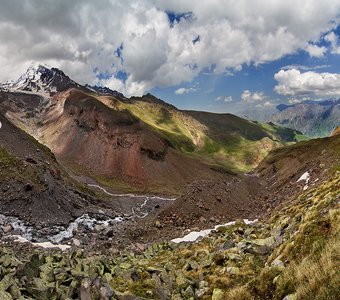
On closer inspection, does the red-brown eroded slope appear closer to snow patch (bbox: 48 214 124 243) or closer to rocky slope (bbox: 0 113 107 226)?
rocky slope (bbox: 0 113 107 226)

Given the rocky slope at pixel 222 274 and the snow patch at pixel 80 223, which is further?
the snow patch at pixel 80 223

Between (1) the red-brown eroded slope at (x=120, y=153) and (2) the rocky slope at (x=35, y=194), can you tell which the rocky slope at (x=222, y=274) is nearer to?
(2) the rocky slope at (x=35, y=194)

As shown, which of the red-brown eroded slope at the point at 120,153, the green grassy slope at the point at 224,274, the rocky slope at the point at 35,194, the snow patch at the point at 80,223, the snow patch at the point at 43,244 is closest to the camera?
the green grassy slope at the point at 224,274

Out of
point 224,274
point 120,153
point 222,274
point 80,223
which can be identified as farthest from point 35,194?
point 120,153

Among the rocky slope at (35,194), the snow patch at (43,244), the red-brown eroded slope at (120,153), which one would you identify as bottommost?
the snow patch at (43,244)

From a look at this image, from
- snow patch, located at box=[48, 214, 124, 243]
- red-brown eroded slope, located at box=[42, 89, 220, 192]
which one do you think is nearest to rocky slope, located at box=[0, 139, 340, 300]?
snow patch, located at box=[48, 214, 124, 243]

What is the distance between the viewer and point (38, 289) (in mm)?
18328

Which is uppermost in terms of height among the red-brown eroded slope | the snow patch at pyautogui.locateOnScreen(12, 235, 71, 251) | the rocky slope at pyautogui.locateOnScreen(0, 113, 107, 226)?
the red-brown eroded slope

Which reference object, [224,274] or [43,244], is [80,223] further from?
[224,274]

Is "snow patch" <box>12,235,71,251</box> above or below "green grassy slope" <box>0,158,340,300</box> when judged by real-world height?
below

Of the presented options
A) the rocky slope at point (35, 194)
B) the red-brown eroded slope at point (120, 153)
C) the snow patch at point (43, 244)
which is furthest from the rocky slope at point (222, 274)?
the red-brown eroded slope at point (120, 153)

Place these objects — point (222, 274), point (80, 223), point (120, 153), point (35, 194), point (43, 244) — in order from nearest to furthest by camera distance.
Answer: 1. point (222, 274)
2. point (43, 244)
3. point (35, 194)
4. point (80, 223)
5. point (120, 153)

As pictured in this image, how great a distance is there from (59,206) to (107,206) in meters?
18.4

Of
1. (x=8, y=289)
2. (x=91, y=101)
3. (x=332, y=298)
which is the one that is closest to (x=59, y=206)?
(x=8, y=289)
